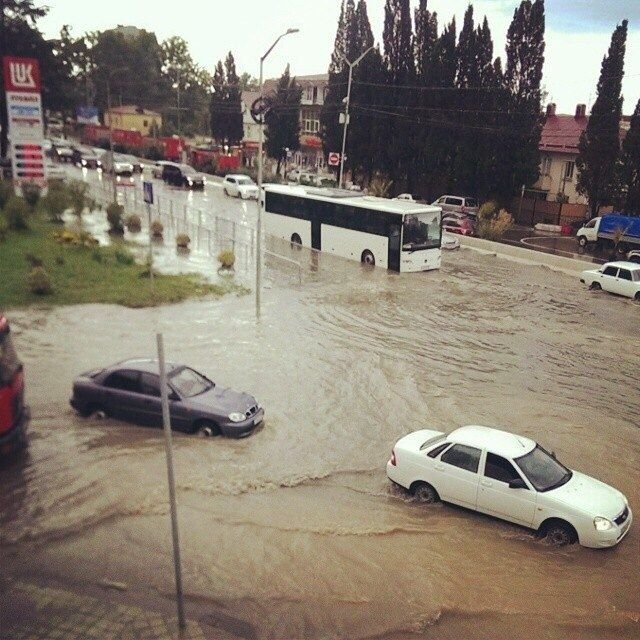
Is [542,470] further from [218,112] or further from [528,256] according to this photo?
[218,112]

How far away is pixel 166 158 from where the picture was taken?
243 ft

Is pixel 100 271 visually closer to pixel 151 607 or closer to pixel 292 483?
pixel 292 483

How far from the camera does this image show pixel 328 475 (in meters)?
11.2

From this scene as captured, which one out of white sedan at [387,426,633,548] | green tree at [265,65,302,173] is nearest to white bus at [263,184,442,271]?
white sedan at [387,426,633,548]

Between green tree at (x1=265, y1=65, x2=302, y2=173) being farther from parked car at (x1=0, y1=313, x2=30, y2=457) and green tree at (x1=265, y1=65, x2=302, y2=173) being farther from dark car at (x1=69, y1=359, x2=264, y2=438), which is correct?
parked car at (x1=0, y1=313, x2=30, y2=457)

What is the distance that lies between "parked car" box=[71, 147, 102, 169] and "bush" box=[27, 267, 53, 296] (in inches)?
1772

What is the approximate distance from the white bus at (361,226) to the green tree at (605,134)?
17.9 metres

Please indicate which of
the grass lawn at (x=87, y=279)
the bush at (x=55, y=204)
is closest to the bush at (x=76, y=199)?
the bush at (x=55, y=204)

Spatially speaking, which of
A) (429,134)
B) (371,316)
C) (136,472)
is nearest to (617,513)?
(136,472)

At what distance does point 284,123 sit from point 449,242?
3232 cm

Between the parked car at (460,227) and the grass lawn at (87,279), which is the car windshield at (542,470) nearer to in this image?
the grass lawn at (87,279)

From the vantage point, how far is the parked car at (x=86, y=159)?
207 feet

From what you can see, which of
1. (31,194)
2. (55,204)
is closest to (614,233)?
(55,204)

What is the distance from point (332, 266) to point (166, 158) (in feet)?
169
